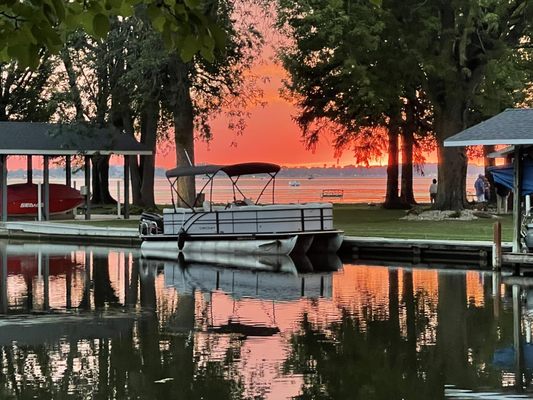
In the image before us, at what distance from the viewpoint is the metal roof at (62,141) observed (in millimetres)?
37938

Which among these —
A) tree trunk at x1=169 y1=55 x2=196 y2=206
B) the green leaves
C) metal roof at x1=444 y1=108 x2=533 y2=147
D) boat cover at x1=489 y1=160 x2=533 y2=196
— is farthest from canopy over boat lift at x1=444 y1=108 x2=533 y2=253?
the green leaves

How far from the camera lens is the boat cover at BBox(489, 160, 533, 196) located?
2169cm

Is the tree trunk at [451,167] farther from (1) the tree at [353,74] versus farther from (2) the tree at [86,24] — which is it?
(2) the tree at [86,24]

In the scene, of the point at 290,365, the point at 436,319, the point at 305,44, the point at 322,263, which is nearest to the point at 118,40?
the point at 305,44

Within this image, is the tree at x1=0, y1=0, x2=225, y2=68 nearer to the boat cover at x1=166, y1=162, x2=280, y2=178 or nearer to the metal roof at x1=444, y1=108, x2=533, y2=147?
the metal roof at x1=444, y1=108, x2=533, y2=147

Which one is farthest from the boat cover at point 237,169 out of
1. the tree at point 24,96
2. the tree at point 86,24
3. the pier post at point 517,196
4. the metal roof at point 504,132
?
the tree at point 24,96

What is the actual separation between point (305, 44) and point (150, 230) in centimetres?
1180

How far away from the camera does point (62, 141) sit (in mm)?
38844

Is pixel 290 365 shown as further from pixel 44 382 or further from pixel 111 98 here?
pixel 111 98

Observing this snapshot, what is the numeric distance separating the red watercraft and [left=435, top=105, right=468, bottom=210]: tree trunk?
15.7m

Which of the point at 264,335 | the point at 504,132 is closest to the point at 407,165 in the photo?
the point at 504,132

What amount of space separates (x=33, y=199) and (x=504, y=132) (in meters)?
23.7

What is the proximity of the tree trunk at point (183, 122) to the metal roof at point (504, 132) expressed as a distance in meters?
14.3

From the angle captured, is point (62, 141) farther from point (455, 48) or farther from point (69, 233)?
point (455, 48)
